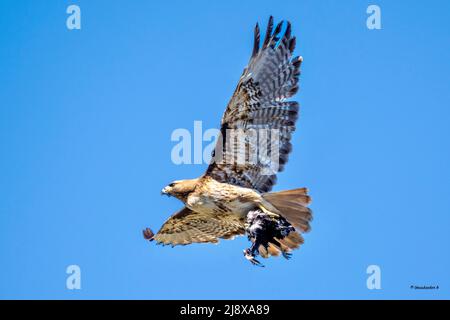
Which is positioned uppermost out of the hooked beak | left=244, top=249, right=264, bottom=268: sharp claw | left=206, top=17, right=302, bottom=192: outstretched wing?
left=206, top=17, right=302, bottom=192: outstretched wing

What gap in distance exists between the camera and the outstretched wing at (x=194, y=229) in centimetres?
1241

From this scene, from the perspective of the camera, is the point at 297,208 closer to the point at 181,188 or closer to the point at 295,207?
the point at 295,207

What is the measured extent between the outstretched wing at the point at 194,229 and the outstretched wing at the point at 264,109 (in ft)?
3.79

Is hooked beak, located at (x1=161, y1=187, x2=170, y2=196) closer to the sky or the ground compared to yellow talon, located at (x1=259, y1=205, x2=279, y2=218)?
closer to the sky

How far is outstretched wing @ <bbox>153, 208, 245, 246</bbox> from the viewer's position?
40.7ft

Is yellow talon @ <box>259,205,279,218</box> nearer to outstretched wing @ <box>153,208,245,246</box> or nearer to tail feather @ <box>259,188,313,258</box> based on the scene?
tail feather @ <box>259,188,313,258</box>

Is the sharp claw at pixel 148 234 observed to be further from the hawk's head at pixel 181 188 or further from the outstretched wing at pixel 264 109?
the outstretched wing at pixel 264 109

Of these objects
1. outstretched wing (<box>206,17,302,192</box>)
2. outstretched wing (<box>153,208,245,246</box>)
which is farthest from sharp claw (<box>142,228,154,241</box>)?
outstretched wing (<box>206,17,302,192</box>)
